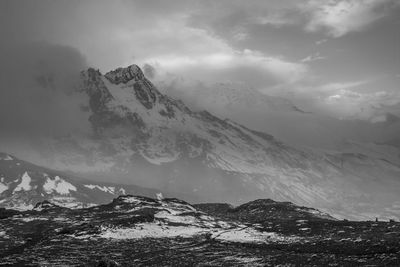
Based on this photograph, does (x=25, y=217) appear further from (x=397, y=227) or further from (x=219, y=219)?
(x=397, y=227)

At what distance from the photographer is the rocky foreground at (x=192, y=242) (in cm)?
7894

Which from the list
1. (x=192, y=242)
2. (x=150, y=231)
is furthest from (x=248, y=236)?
(x=150, y=231)

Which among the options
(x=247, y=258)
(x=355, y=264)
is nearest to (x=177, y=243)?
(x=247, y=258)

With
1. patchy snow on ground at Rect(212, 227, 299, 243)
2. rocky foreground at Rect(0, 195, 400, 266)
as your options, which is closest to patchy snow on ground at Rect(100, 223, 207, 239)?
rocky foreground at Rect(0, 195, 400, 266)

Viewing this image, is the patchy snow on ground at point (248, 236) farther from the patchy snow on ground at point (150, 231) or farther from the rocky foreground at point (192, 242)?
the patchy snow on ground at point (150, 231)

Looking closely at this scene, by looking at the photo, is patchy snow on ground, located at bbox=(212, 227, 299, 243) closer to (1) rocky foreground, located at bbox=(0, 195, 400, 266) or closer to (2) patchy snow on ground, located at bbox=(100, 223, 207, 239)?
(1) rocky foreground, located at bbox=(0, 195, 400, 266)

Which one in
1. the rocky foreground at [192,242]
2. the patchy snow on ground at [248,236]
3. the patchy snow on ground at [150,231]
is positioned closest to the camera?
the rocky foreground at [192,242]

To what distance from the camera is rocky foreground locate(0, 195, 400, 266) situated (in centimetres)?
7894

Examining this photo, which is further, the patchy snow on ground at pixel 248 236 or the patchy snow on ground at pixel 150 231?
the patchy snow on ground at pixel 150 231

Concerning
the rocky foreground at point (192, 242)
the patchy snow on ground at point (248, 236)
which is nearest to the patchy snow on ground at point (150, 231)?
the rocky foreground at point (192, 242)

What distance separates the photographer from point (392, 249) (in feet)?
250

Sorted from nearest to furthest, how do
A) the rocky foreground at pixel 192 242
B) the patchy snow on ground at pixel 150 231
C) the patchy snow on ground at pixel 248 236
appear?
the rocky foreground at pixel 192 242, the patchy snow on ground at pixel 248 236, the patchy snow on ground at pixel 150 231

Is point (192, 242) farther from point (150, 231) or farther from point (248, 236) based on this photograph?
point (150, 231)

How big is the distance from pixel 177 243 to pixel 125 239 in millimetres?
15682
